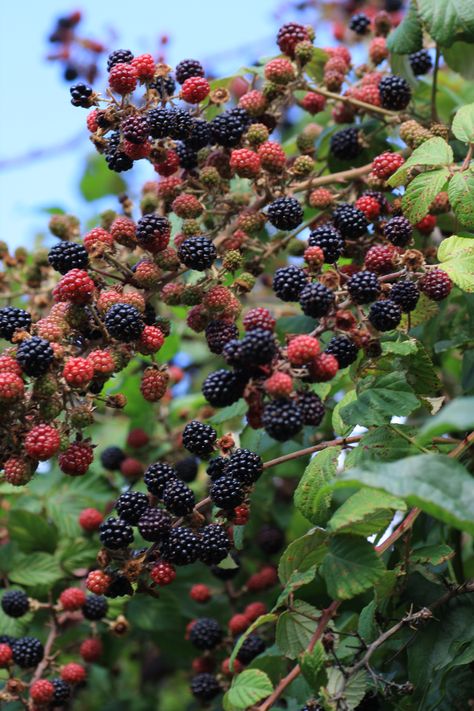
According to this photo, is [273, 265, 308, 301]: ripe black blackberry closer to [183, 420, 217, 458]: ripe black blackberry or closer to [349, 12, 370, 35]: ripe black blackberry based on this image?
[183, 420, 217, 458]: ripe black blackberry

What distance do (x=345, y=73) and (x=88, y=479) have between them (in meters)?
1.68

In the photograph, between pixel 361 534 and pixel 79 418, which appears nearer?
pixel 361 534

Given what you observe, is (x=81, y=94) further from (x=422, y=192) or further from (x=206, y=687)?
(x=206, y=687)

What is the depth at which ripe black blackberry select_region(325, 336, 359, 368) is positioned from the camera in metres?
1.86

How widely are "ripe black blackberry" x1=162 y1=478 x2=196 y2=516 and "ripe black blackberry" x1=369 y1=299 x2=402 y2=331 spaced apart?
0.54 meters

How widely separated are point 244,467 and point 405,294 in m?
0.51

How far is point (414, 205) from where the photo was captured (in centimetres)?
214

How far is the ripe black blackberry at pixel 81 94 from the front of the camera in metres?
2.18

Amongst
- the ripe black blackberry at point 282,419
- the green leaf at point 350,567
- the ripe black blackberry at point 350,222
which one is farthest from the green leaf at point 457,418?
the ripe black blackberry at point 350,222

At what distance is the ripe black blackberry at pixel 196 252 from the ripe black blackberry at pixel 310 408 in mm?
491

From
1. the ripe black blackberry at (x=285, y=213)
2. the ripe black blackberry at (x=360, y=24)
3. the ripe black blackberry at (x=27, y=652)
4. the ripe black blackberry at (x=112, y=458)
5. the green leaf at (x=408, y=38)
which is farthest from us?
the ripe black blackberry at (x=112, y=458)

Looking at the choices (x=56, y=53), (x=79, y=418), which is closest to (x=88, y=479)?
(x=79, y=418)

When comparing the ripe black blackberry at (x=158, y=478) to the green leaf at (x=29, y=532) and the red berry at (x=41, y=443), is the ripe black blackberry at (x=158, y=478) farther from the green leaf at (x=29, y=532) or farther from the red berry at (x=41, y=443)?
the green leaf at (x=29, y=532)

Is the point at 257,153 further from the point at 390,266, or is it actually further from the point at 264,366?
the point at 264,366
